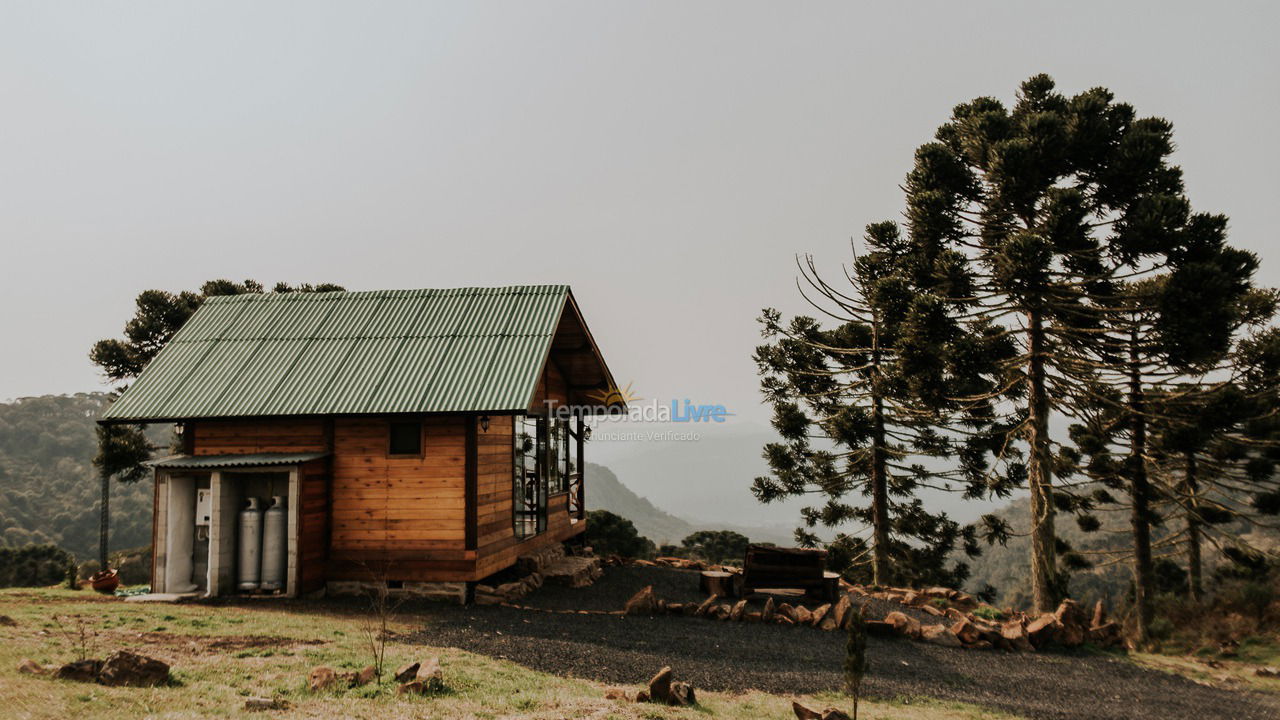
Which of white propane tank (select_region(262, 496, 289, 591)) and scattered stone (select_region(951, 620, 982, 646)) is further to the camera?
white propane tank (select_region(262, 496, 289, 591))

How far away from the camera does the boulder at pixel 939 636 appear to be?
1138 cm

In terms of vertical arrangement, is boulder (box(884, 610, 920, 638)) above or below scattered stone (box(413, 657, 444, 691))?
below

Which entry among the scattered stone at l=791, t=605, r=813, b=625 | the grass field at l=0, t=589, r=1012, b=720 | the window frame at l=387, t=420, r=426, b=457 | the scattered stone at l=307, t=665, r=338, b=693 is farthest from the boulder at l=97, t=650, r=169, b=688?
the scattered stone at l=791, t=605, r=813, b=625

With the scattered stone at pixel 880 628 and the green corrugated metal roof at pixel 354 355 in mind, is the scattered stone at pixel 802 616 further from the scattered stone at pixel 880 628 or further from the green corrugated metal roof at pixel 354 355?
the green corrugated metal roof at pixel 354 355

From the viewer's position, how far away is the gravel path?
8492mm

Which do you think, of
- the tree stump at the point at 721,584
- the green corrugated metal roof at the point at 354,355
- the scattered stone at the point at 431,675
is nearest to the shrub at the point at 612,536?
the tree stump at the point at 721,584

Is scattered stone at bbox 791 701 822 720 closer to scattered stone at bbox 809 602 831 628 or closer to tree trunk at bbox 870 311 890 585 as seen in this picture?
scattered stone at bbox 809 602 831 628

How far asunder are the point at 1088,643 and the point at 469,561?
34.7 ft

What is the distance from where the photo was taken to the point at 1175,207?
13508 millimetres

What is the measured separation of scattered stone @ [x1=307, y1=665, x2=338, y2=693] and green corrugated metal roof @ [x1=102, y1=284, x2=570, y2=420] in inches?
219

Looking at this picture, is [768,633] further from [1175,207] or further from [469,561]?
[1175,207]

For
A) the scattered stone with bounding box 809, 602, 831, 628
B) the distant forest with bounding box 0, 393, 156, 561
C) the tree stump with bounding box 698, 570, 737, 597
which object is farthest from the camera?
the distant forest with bounding box 0, 393, 156, 561

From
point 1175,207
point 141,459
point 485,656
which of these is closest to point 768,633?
point 485,656

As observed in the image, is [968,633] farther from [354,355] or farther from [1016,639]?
[354,355]
